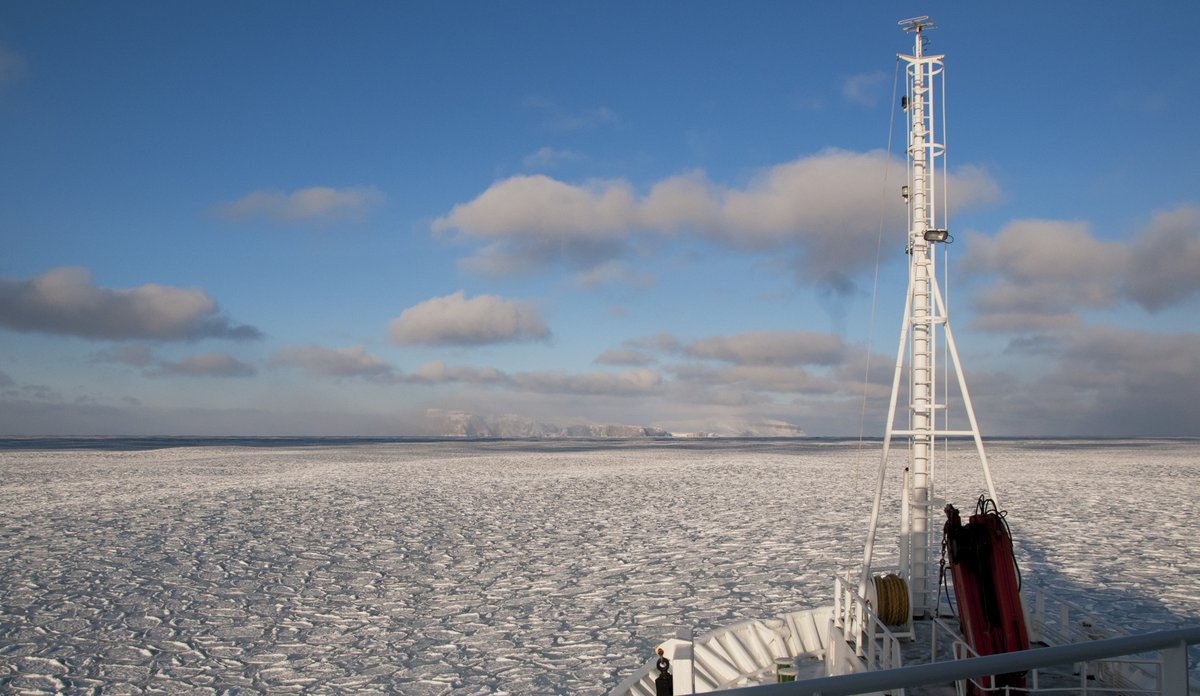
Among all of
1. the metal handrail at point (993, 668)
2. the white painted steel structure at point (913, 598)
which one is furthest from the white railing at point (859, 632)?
the metal handrail at point (993, 668)

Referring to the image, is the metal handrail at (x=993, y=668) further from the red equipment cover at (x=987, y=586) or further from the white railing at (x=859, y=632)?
the red equipment cover at (x=987, y=586)

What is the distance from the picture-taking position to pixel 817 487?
67.6ft

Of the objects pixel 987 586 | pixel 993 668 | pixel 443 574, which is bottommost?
pixel 443 574

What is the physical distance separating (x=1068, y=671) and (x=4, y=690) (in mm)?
7880

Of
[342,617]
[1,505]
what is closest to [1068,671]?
[342,617]

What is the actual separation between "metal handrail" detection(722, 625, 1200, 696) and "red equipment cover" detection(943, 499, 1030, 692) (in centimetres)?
302

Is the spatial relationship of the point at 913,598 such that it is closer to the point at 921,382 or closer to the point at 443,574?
the point at 921,382

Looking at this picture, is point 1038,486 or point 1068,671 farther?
point 1038,486

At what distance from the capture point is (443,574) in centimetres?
1017

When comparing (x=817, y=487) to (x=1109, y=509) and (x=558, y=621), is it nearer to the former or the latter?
(x=1109, y=509)

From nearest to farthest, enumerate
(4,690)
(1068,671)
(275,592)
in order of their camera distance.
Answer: (1068,671) → (4,690) → (275,592)

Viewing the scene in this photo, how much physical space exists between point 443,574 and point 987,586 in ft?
21.5

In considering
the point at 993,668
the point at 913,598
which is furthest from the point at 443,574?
the point at 993,668

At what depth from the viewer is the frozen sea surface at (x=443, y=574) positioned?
22.6 ft
